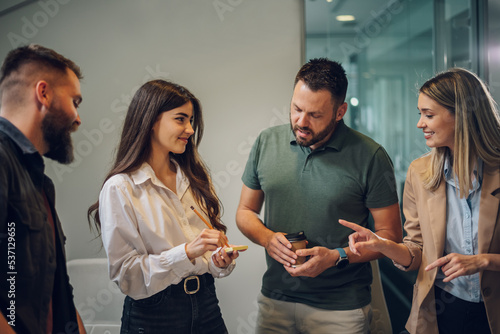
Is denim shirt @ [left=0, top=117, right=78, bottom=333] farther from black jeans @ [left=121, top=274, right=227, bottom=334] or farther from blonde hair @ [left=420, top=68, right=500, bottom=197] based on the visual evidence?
blonde hair @ [left=420, top=68, right=500, bottom=197]

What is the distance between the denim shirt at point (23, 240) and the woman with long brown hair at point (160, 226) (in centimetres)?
36

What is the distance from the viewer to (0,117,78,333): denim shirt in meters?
1.13

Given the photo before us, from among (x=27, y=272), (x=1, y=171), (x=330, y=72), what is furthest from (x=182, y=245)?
(x=330, y=72)

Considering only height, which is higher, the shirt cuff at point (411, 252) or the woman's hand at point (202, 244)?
the woman's hand at point (202, 244)

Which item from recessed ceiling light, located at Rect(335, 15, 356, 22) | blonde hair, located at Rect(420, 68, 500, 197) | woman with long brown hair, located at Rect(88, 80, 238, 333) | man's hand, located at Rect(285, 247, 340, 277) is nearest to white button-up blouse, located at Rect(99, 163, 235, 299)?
woman with long brown hair, located at Rect(88, 80, 238, 333)

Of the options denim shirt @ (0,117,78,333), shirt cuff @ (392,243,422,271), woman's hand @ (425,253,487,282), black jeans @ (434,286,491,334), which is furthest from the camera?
shirt cuff @ (392,243,422,271)

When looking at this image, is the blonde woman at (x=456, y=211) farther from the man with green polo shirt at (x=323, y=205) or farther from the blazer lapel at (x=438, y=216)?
the man with green polo shirt at (x=323, y=205)

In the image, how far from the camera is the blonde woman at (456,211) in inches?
65.8

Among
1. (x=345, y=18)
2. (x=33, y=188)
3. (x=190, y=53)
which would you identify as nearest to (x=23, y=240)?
(x=33, y=188)

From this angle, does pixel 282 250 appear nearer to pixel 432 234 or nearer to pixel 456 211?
pixel 432 234

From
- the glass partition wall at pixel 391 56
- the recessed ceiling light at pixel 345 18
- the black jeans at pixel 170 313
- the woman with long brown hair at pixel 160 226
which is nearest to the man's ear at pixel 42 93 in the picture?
the woman with long brown hair at pixel 160 226

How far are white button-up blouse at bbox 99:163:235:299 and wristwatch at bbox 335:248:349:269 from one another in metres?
0.49

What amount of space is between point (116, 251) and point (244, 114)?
1625 mm

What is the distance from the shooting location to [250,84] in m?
2.99
